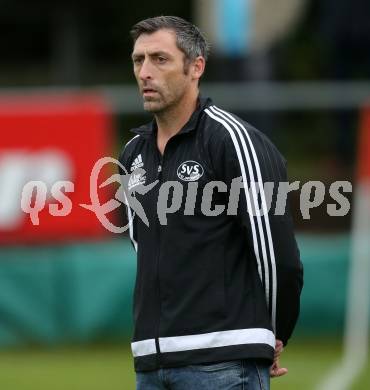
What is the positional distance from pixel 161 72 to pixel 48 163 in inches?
289

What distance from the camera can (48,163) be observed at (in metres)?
13.0

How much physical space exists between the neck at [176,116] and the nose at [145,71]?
16 centimetres

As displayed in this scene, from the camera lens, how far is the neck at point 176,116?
574 cm

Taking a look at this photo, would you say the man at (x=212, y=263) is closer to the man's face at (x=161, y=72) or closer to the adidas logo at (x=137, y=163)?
the man's face at (x=161, y=72)

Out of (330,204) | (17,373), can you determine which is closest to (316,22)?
(330,204)

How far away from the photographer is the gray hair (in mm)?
5762

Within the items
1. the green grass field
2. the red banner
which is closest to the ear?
the green grass field

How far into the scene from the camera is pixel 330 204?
44.8 feet

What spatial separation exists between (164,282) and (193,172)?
451 millimetres

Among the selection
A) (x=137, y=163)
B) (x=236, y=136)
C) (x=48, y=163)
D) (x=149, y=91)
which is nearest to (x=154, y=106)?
(x=149, y=91)

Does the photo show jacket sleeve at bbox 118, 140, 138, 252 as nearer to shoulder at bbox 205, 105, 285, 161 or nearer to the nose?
the nose

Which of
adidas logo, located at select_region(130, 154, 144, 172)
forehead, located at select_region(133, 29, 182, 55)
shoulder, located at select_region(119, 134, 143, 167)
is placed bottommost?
adidas logo, located at select_region(130, 154, 144, 172)

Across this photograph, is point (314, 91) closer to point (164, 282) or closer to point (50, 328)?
point (50, 328)

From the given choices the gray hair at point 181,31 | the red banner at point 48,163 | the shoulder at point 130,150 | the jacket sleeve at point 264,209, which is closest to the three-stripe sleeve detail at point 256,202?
the jacket sleeve at point 264,209
